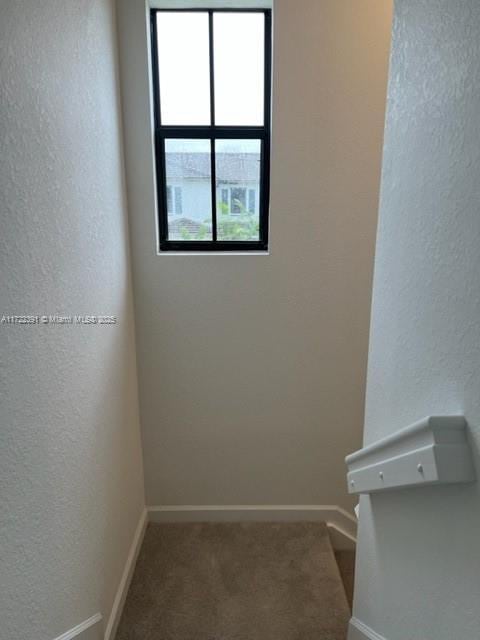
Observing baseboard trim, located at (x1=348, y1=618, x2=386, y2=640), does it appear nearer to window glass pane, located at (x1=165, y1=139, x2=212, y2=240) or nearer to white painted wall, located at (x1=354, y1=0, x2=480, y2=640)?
white painted wall, located at (x1=354, y1=0, x2=480, y2=640)

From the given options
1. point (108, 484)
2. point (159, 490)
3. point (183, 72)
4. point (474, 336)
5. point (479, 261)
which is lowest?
point (159, 490)

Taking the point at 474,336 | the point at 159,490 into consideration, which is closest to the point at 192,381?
the point at 159,490

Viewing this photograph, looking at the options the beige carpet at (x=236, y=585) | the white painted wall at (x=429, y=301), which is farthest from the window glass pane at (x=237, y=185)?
the beige carpet at (x=236, y=585)

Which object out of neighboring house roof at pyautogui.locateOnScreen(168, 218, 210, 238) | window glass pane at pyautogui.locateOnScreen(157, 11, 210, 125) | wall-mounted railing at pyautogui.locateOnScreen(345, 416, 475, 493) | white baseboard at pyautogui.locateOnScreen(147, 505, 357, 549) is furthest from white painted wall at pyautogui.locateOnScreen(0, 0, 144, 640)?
wall-mounted railing at pyautogui.locateOnScreen(345, 416, 475, 493)

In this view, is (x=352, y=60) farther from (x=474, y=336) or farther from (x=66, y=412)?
(x=66, y=412)

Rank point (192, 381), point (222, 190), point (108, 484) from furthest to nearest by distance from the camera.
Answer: point (192, 381)
point (222, 190)
point (108, 484)

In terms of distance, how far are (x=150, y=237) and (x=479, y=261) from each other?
1660mm

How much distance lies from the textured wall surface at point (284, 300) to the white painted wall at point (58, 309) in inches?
14.7

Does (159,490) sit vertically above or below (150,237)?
below

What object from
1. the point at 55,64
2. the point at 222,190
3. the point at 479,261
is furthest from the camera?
the point at 222,190

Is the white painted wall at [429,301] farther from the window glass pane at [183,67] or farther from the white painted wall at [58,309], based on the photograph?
the window glass pane at [183,67]

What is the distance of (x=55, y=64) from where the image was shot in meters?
1.17

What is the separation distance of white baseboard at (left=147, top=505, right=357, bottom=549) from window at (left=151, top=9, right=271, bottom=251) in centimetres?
154

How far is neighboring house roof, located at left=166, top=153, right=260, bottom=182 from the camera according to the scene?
2102 millimetres
